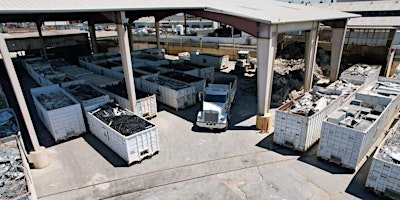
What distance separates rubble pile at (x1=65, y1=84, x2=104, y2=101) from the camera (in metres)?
16.7

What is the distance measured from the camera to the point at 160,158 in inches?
510

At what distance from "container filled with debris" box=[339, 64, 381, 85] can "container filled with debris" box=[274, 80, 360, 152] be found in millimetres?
4929

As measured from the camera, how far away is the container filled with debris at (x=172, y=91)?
1839 centimetres

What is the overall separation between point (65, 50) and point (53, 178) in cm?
3365

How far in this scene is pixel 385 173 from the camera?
9586 mm

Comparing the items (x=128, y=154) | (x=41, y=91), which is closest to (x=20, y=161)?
(x=128, y=154)

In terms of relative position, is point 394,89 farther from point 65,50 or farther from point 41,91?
point 65,50

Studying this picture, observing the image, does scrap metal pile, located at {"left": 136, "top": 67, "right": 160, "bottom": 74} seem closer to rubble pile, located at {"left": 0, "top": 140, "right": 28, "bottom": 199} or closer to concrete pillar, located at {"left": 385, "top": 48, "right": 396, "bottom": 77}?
rubble pile, located at {"left": 0, "top": 140, "right": 28, "bottom": 199}

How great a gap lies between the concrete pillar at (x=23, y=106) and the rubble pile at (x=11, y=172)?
0.91m

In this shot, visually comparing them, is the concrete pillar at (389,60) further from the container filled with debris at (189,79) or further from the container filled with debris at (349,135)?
the container filled with debris at (189,79)

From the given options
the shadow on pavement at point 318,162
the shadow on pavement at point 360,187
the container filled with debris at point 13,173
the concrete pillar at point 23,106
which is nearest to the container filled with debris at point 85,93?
the concrete pillar at point 23,106

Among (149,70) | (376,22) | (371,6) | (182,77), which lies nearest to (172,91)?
(182,77)

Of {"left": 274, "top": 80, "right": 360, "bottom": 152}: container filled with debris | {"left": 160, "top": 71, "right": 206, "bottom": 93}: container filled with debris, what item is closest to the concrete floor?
{"left": 274, "top": 80, "right": 360, "bottom": 152}: container filled with debris

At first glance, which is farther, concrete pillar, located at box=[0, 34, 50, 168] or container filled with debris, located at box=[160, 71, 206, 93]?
container filled with debris, located at box=[160, 71, 206, 93]
